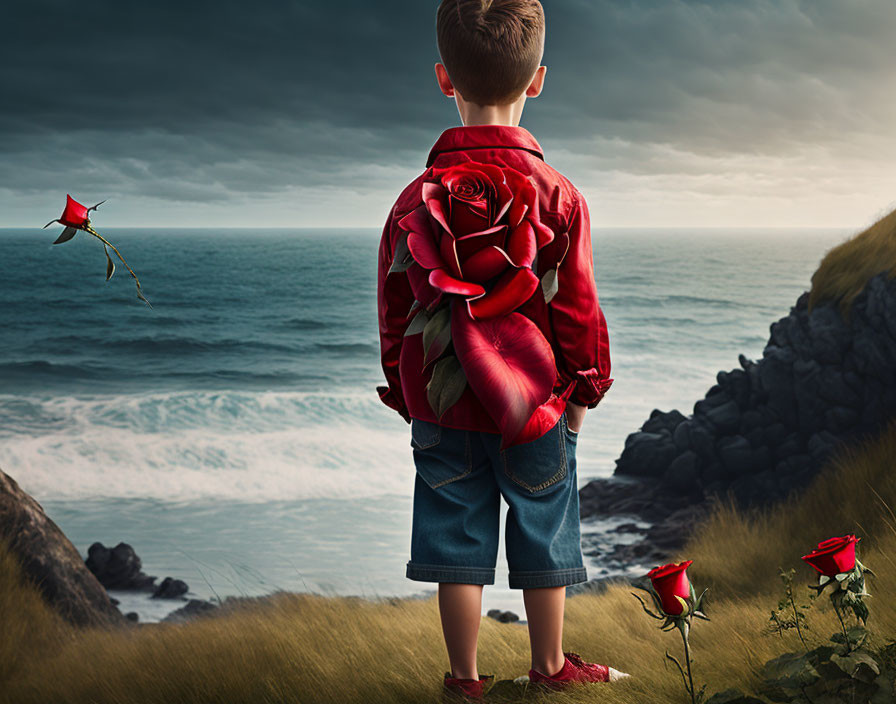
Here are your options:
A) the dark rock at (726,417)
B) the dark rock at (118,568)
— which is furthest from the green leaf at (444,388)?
the dark rock at (726,417)

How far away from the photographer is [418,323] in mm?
1900

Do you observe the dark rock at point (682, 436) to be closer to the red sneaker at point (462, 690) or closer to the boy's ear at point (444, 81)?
the red sneaker at point (462, 690)

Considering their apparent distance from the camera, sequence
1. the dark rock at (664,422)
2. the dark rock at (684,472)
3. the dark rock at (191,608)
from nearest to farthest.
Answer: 1. the dark rock at (191,608)
2. the dark rock at (684,472)
3. the dark rock at (664,422)

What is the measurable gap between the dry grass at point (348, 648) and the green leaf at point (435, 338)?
943 millimetres

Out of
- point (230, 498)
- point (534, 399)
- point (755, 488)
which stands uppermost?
point (534, 399)

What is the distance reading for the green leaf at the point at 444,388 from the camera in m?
1.86

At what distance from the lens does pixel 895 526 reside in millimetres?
3484

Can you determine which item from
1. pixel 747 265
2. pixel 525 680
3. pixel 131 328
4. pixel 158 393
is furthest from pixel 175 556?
pixel 747 265

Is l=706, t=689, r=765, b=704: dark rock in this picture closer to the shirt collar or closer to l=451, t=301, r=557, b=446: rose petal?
l=451, t=301, r=557, b=446: rose petal

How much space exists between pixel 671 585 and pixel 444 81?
1.46m

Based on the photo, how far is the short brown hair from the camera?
1938 mm

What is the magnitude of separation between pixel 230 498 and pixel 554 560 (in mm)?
9161

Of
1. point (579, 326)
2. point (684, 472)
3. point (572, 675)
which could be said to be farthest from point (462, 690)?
point (684, 472)

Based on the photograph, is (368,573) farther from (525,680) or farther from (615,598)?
(525,680)
